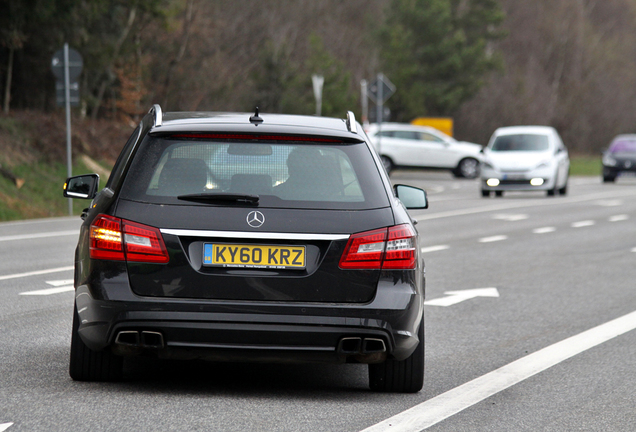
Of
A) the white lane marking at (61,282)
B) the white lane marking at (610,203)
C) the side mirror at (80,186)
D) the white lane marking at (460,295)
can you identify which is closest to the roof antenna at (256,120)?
the side mirror at (80,186)

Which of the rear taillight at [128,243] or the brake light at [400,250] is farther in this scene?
the brake light at [400,250]

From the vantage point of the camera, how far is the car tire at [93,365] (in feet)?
19.4

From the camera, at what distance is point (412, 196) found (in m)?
7.16

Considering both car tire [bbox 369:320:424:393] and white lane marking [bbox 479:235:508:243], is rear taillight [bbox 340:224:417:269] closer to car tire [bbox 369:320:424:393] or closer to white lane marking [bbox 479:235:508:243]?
car tire [bbox 369:320:424:393]

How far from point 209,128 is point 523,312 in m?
4.51

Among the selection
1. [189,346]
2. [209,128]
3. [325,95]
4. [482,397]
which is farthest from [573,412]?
[325,95]

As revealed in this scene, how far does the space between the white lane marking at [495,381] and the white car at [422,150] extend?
3127 centimetres

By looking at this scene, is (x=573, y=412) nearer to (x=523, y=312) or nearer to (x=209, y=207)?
(x=209, y=207)

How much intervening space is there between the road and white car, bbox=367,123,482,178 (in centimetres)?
2689

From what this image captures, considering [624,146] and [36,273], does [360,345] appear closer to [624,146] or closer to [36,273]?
[36,273]

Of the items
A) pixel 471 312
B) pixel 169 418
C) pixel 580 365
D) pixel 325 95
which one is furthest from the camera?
pixel 325 95

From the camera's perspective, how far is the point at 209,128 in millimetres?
5793

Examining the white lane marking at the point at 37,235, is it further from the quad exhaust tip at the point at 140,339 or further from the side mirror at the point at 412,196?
the quad exhaust tip at the point at 140,339

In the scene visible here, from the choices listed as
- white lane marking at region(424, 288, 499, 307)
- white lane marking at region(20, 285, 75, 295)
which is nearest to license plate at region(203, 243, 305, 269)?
white lane marking at region(424, 288, 499, 307)
